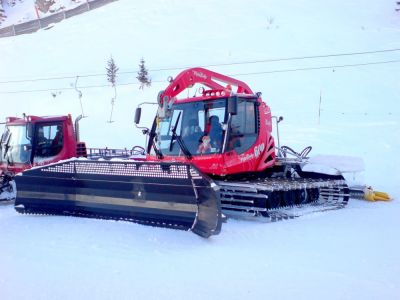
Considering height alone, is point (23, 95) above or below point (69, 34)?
below

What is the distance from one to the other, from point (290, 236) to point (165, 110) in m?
2.72

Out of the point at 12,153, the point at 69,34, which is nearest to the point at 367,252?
the point at 12,153

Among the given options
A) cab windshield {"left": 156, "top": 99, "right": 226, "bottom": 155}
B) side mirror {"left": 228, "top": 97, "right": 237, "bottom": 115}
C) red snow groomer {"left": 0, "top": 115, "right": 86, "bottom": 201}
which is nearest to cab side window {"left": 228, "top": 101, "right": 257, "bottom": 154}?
cab windshield {"left": 156, "top": 99, "right": 226, "bottom": 155}

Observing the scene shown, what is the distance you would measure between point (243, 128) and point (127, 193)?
241 cm

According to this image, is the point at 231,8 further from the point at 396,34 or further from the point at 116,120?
the point at 116,120

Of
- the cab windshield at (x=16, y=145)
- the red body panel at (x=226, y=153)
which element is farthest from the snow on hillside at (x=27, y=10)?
the red body panel at (x=226, y=153)

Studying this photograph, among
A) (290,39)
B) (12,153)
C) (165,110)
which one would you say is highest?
(290,39)

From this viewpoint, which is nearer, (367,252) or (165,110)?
(367,252)

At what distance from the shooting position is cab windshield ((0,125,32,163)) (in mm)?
10359

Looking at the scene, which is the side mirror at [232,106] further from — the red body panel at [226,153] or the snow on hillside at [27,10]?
the snow on hillside at [27,10]

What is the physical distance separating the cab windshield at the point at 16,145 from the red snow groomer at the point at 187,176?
7.91 feet

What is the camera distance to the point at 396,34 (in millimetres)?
28422

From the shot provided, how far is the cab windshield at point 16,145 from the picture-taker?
1036 cm

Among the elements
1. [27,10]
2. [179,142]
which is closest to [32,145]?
[179,142]
